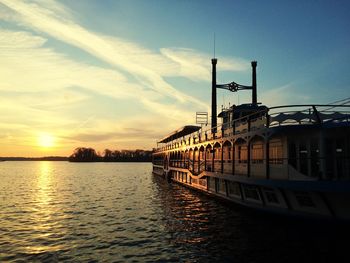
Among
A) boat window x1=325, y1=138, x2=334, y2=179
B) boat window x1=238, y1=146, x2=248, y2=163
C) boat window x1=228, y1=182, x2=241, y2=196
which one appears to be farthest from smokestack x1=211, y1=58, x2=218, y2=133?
boat window x1=325, y1=138, x2=334, y2=179

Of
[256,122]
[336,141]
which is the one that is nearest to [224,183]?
[256,122]

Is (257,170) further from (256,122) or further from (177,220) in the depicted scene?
(177,220)

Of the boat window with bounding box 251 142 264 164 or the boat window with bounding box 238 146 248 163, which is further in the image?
the boat window with bounding box 238 146 248 163

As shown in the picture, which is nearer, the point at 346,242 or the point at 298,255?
the point at 298,255

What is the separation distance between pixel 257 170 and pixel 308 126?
5.92 metres

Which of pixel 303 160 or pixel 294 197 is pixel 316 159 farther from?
pixel 294 197

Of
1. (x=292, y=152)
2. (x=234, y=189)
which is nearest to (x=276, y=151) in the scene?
(x=292, y=152)

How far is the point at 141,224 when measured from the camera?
855 inches

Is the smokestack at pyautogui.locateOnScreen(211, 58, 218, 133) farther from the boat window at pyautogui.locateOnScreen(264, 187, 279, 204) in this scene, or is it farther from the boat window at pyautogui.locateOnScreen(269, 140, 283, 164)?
the boat window at pyautogui.locateOnScreen(264, 187, 279, 204)

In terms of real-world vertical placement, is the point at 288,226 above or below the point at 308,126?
below

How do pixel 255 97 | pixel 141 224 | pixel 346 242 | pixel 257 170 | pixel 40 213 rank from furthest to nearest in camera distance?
1. pixel 255 97
2. pixel 40 213
3. pixel 257 170
4. pixel 141 224
5. pixel 346 242

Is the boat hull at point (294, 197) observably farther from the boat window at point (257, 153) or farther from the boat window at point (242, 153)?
the boat window at point (242, 153)

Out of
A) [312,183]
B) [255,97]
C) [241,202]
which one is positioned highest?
[255,97]

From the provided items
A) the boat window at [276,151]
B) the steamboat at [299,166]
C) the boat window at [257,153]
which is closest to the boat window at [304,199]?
the steamboat at [299,166]
